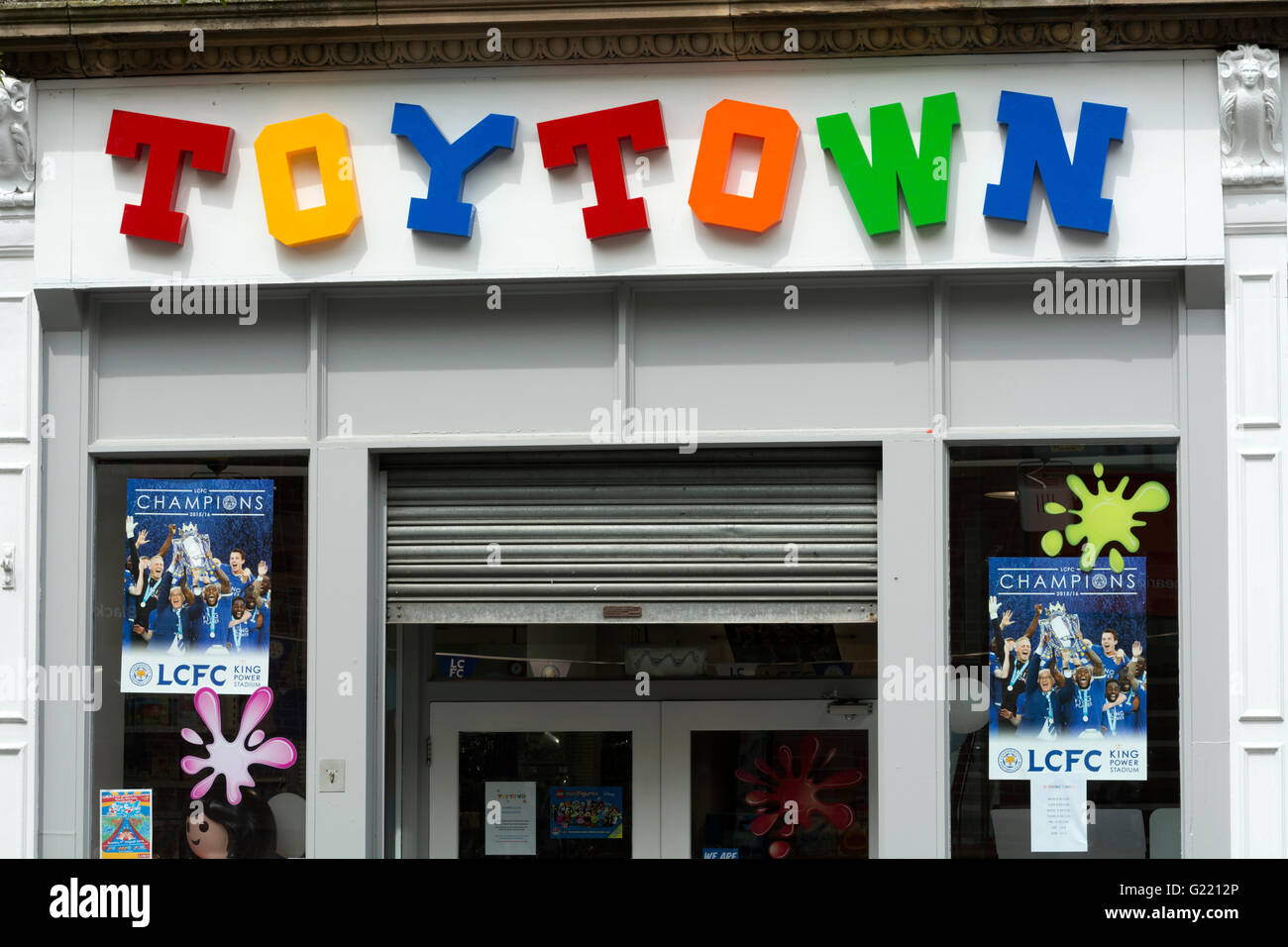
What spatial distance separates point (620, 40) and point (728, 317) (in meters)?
1.59

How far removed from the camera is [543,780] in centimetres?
818

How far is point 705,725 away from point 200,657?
3.04 meters

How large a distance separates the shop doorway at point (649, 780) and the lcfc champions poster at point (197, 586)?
1.40 metres

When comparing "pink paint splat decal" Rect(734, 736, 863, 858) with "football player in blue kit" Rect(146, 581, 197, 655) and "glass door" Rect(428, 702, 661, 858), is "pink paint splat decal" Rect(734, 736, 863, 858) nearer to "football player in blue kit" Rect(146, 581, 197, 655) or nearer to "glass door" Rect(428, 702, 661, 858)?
"glass door" Rect(428, 702, 661, 858)

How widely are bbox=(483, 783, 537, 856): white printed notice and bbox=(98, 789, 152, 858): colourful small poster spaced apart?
2017mm

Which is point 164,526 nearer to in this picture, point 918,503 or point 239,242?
point 239,242

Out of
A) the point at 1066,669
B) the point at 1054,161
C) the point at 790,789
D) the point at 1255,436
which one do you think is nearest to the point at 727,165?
the point at 1054,161

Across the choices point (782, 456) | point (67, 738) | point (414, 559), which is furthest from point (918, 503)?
point (67, 738)

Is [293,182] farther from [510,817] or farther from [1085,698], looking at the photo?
[1085,698]

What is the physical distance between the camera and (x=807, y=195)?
22.6 feet

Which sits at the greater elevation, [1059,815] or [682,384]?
[682,384]

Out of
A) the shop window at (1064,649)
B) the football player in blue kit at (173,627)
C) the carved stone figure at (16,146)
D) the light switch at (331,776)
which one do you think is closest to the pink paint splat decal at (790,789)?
the shop window at (1064,649)

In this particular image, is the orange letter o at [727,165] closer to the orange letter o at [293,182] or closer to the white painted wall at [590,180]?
the white painted wall at [590,180]

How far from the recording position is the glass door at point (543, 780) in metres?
8.04
